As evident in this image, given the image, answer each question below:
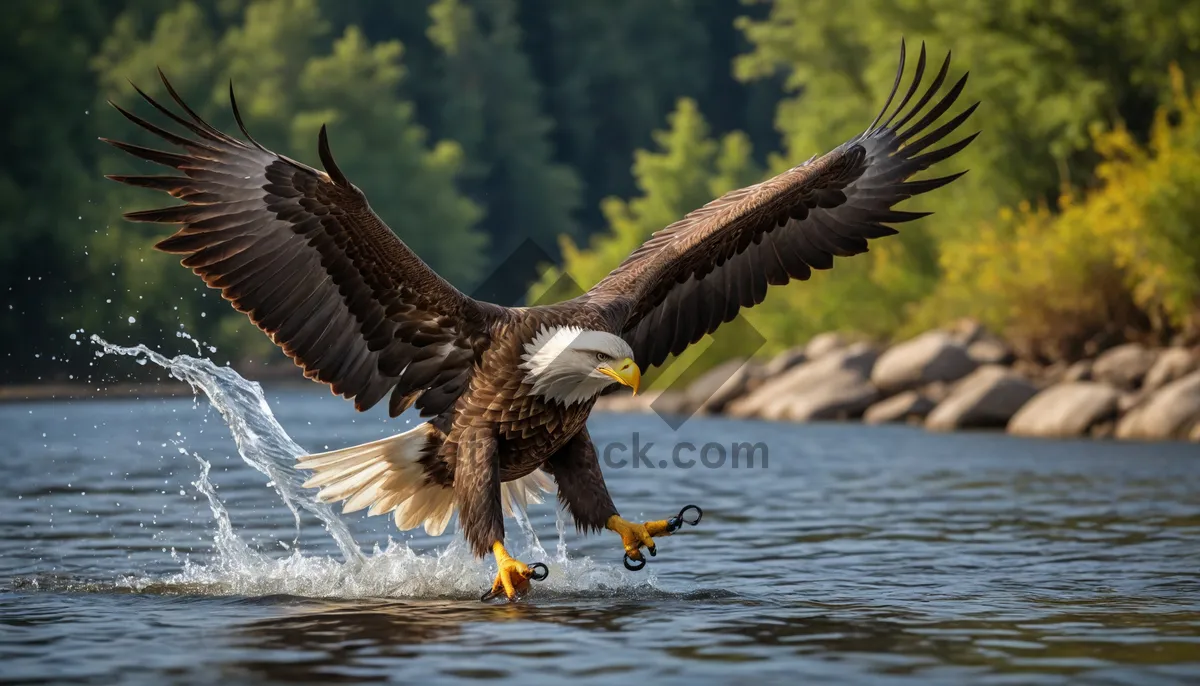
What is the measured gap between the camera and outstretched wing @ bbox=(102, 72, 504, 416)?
6801 millimetres

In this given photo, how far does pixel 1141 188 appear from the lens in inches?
820

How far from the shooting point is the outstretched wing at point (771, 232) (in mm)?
7910

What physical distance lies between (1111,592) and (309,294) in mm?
3705

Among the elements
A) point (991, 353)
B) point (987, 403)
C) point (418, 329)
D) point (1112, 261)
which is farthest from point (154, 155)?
point (991, 353)

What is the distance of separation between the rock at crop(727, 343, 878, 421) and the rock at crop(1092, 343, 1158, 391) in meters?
3.66

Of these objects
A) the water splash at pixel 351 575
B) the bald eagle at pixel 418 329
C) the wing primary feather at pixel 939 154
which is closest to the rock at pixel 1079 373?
the wing primary feather at pixel 939 154

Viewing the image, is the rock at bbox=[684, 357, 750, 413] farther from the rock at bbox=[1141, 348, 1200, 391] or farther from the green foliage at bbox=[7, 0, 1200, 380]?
the rock at bbox=[1141, 348, 1200, 391]

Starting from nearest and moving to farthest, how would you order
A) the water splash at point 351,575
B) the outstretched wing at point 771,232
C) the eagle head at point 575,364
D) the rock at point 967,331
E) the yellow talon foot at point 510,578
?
the eagle head at point 575,364 → the yellow talon foot at point 510,578 → the water splash at point 351,575 → the outstretched wing at point 771,232 → the rock at point 967,331

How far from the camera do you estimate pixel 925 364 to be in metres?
22.1

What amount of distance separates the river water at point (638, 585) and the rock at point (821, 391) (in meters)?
8.57

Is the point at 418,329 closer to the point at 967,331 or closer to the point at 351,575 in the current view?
the point at 351,575

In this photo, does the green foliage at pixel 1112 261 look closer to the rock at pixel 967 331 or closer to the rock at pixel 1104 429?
the rock at pixel 967 331

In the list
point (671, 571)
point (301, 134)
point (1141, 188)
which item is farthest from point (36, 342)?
point (671, 571)

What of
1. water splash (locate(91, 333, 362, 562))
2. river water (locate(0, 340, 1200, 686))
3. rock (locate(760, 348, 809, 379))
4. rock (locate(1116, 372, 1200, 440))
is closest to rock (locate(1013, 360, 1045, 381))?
rock (locate(1116, 372, 1200, 440))
